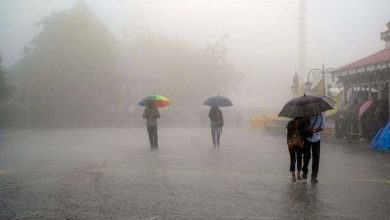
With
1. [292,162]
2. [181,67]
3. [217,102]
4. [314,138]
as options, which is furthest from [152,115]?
[181,67]

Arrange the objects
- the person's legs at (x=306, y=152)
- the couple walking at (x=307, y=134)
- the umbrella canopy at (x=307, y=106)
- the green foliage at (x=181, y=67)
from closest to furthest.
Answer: the umbrella canopy at (x=307, y=106)
the couple walking at (x=307, y=134)
the person's legs at (x=306, y=152)
the green foliage at (x=181, y=67)

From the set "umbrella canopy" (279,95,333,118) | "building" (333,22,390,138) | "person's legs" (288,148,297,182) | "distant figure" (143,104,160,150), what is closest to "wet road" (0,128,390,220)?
"person's legs" (288,148,297,182)

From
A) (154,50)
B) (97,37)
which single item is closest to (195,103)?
(154,50)

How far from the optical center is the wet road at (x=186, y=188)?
259 inches

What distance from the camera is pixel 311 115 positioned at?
9008 millimetres

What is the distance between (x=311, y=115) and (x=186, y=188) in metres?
2.72

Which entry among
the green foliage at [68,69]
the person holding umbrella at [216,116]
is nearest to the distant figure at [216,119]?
the person holding umbrella at [216,116]

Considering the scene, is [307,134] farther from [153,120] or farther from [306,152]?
[153,120]

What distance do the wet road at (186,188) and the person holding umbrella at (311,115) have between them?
595mm

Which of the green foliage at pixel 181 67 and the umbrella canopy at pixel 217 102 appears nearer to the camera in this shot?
the umbrella canopy at pixel 217 102

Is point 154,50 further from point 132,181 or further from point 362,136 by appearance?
point 132,181

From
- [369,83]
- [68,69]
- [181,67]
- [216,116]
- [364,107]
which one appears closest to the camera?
[216,116]

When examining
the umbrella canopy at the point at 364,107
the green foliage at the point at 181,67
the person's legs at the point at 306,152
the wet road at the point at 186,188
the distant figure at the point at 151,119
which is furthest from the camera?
the green foliage at the point at 181,67

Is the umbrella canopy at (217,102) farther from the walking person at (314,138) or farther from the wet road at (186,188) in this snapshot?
the walking person at (314,138)
